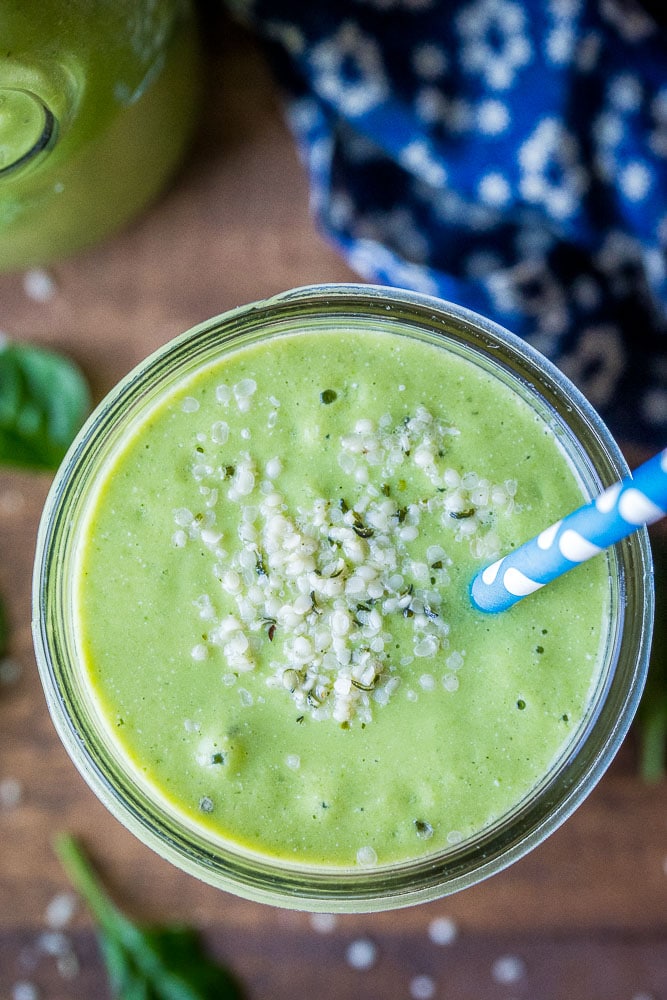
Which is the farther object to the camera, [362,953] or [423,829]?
[362,953]

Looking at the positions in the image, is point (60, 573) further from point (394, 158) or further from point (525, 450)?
point (394, 158)

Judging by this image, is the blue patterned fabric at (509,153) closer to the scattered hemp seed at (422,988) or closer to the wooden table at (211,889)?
the wooden table at (211,889)

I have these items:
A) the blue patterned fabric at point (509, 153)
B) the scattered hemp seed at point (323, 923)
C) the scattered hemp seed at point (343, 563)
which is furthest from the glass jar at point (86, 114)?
the scattered hemp seed at point (323, 923)

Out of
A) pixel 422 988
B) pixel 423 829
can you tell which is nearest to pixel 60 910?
pixel 422 988

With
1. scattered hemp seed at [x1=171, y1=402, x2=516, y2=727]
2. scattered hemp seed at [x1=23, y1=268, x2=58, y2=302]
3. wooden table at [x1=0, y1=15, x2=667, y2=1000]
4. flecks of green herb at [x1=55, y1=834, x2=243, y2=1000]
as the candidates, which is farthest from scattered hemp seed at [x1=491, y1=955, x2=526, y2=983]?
scattered hemp seed at [x1=23, y1=268, x2=58, y2=302]

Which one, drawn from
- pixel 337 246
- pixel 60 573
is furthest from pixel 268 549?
pixel 337 246

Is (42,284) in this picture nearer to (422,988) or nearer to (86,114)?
(86,114)
